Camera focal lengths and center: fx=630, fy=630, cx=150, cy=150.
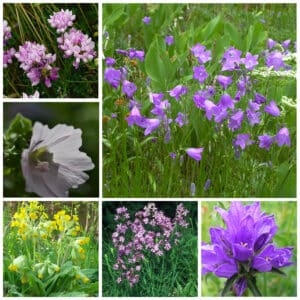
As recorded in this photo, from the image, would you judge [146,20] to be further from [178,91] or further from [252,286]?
[252,286]

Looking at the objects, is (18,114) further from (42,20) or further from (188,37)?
(188,37)

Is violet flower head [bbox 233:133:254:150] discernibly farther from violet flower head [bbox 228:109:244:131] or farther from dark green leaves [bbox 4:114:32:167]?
dark green leaves [bbox 4:114:32:167]

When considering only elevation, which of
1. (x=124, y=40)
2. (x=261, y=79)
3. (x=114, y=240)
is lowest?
(x=114, y=240)

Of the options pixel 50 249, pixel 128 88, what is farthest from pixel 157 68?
pixel 50 249

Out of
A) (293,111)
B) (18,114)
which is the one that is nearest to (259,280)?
(293,111)

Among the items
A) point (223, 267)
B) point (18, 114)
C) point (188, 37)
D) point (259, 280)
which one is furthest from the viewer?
point (188, 37)
